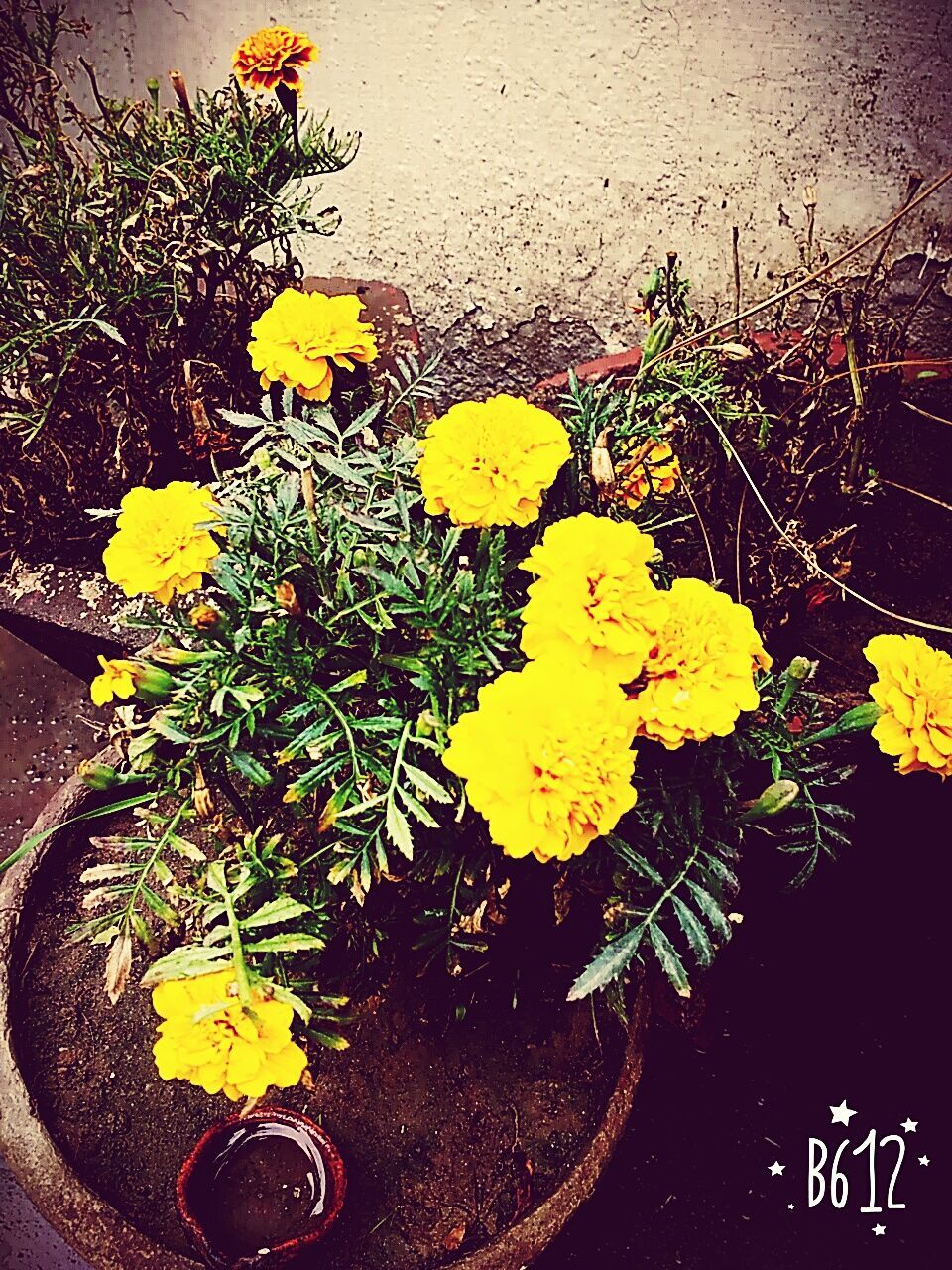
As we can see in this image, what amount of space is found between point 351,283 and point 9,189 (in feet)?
1.55

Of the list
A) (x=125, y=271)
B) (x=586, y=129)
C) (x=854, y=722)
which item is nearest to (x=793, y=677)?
(x=854, y=722)

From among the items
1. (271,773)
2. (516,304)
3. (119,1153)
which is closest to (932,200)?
(516,304)

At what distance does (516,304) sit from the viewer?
1.71 meters

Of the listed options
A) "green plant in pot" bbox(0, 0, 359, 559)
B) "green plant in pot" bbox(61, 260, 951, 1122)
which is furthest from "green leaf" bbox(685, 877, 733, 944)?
"green plant in pot" bbox(0, 0, 359, 559)

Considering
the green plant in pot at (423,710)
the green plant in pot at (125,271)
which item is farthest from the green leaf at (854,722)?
the green plant in pot at (125,271)

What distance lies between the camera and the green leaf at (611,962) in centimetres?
65

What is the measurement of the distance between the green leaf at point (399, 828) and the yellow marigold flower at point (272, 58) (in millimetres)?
741

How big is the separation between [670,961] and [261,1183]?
1.42 ft

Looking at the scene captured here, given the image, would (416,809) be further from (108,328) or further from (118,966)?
(108,328)

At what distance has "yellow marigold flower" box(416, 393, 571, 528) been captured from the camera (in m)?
0.66

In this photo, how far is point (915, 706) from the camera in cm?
67

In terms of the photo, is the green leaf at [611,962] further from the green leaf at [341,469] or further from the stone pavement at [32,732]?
the stone pavement at [32,732]

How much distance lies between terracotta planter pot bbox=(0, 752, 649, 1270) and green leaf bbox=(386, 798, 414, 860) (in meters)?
0.26

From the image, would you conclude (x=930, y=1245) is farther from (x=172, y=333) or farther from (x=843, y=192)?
(x=843, y=192)
